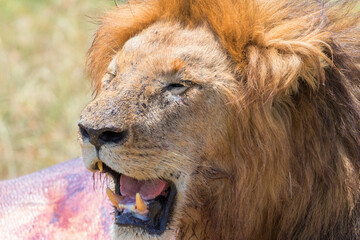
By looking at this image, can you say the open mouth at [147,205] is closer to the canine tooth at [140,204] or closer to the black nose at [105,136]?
the canine tooth at [140,204]

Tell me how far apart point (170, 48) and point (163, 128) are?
11.8 inches

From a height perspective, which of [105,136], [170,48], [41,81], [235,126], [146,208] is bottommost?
[146,208]

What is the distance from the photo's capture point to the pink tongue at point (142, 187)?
2314 millimetres

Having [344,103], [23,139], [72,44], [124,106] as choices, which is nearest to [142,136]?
[124,106]

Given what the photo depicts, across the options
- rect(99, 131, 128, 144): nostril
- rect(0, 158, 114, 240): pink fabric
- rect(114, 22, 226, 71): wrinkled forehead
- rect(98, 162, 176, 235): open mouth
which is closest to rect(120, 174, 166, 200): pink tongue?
rect(98, 162, 176, 235): open mouth

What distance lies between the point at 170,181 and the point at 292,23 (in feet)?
2.26

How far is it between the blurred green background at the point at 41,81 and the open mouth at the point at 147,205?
2095 mm

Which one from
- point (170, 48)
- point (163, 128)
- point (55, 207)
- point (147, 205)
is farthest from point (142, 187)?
point (55, 207)

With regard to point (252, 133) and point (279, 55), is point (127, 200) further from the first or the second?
point (279, 55)

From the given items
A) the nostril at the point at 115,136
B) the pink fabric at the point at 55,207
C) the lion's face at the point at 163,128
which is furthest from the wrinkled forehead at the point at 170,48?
the pink fabric at the point at 55,207

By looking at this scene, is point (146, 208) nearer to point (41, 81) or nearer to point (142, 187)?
point (142, 187)

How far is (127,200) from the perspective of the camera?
2.35 meters

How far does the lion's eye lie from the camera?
2261 mm

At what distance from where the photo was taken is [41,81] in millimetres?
5914
